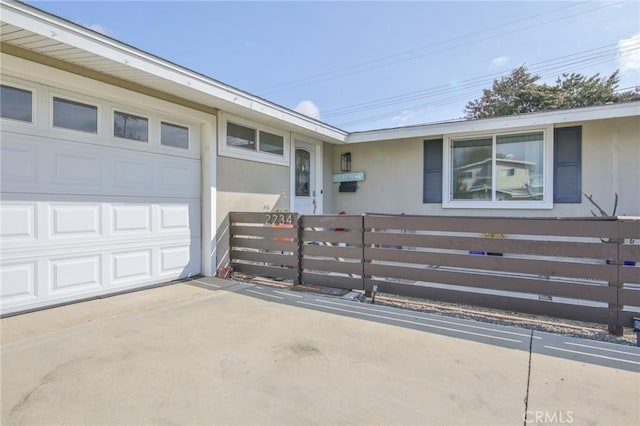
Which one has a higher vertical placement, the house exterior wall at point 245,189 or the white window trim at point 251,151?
the white window trim at point 251,151

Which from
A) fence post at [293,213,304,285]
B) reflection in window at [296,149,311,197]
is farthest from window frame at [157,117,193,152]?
reflection in window at [296,149,311,197]

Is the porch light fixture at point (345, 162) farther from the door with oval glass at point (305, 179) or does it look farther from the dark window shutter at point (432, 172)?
the dark window shutter at point (432, 172)

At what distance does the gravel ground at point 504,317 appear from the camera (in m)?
2.92

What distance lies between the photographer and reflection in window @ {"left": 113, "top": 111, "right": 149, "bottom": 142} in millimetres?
4031

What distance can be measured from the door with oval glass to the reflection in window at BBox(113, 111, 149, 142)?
301cm

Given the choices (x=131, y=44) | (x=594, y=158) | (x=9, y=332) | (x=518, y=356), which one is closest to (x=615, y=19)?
(x=594, y=158)

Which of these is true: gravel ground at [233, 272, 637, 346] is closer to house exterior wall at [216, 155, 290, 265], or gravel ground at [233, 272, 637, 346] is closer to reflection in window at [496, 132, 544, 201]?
house exterior wall at [216, 155, 290, 265]

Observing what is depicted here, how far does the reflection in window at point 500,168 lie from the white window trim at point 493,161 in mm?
70

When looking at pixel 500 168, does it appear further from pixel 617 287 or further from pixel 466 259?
pixel 617 287

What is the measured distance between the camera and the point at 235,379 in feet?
6.89

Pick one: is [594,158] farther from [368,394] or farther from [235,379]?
[235,379]

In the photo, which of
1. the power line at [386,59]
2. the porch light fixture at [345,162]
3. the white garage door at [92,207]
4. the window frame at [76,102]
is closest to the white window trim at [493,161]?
the porch light fixture at [345,162]

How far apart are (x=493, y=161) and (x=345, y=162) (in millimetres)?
3042

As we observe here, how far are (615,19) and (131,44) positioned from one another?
1013cm
